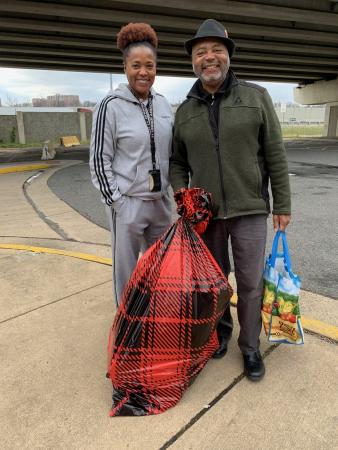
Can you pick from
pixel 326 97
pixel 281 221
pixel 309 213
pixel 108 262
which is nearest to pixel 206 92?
pixel 281 221

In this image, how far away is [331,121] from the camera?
32.4 metres

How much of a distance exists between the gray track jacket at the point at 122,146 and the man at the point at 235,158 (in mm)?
167

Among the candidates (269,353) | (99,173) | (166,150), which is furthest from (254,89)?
(269,353)

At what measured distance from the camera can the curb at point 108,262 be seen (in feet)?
8.14

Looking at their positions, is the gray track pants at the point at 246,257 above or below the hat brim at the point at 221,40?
below

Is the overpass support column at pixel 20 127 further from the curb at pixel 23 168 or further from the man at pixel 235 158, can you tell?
the man at pixel 235 158

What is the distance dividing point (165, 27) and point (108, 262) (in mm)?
14660

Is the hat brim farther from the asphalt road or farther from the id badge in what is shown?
the asphalt road

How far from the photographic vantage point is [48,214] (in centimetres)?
625

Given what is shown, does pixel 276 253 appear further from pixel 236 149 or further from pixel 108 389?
pixel 108 389

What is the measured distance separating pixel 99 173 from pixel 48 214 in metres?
4.48

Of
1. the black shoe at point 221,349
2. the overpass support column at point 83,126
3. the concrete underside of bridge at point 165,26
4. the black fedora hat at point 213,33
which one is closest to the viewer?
the black fedora hat at point 213,33

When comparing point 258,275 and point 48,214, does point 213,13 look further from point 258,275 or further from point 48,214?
point 258,275

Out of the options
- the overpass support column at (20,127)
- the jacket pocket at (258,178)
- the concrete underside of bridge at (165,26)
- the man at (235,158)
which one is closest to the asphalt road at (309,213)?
the man at (235,158)
